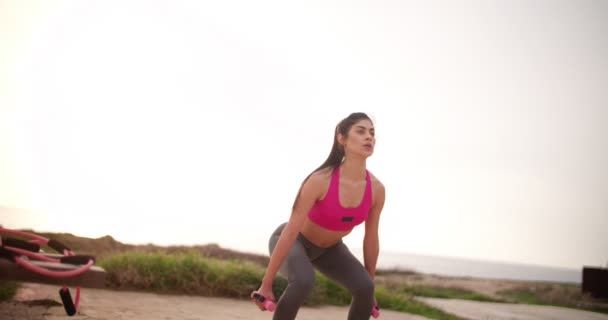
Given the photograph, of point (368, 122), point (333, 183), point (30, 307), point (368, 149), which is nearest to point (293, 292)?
point (333, 183)

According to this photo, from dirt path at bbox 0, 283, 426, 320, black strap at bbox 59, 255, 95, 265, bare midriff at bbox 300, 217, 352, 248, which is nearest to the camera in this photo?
black strap at bbox 59, 255, 95, 265

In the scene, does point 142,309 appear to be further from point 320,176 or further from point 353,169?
point 353,169

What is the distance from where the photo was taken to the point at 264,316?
455 cm

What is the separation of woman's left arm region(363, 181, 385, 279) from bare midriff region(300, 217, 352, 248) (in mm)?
214

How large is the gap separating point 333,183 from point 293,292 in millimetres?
808

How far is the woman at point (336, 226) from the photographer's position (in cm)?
309

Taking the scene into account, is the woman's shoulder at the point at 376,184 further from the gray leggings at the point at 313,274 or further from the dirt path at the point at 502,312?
the dirt path at the point at 502,312

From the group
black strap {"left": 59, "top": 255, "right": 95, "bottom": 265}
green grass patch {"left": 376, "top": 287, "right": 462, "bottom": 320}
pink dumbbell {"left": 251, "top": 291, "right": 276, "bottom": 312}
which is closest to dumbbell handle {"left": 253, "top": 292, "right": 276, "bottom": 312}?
pink dumbbell {"left": 251, "top": 291, "right": 276, "bottom": 312}

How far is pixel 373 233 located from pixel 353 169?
56 cm

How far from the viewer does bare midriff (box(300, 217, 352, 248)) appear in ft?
10.9

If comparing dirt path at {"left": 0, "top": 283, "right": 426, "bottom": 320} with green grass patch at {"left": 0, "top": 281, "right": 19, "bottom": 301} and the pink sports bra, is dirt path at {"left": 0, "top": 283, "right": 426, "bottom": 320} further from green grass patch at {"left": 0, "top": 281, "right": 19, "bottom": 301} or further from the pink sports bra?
the pink sports bra

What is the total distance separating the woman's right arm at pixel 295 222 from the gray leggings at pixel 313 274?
0.07 m

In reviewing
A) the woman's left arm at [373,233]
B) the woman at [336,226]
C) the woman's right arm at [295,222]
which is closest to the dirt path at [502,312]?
the woman's left arm at [373,233]

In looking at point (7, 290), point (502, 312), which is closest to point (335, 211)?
point (7, 290)
